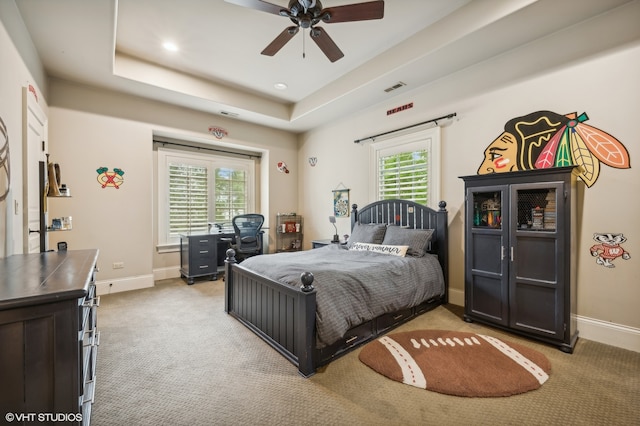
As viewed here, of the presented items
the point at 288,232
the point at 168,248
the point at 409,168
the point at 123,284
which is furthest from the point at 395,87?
the point at 123,284

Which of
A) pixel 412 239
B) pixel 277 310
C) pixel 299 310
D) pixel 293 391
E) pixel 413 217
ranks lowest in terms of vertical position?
pixel 293 391

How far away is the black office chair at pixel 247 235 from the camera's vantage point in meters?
4.57

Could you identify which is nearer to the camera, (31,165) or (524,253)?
(524,253)

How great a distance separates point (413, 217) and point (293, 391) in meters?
2.77

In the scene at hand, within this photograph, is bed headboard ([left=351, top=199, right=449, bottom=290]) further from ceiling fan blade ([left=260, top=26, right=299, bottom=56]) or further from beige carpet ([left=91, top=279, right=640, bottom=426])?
ceiling fan blade ([left=260, top=26, right=299, bottom=56])

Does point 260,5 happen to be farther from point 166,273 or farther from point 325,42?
point 166,273

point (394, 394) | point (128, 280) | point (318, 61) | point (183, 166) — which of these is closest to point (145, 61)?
point (183, 166)

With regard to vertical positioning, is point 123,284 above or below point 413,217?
below

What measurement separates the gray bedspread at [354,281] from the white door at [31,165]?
6.75 feet

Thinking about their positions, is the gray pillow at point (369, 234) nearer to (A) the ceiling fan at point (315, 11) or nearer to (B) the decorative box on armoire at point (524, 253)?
(B) the decorative box on armoire at point (524, 253)

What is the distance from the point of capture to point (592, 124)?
2.60m

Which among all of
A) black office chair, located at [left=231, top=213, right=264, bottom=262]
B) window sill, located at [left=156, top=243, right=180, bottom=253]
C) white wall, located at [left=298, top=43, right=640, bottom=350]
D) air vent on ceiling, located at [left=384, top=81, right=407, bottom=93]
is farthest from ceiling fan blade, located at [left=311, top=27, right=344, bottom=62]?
window sill, located at [left=156, top=243, right=180, bottom=253]

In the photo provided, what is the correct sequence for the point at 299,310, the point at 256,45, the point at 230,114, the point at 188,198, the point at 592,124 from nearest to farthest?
the point at 299,310
the point at 592,124
the point at 256,45
the point at 230,114
the point at 188,198

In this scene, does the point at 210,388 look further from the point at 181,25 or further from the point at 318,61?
the point at 318,61
